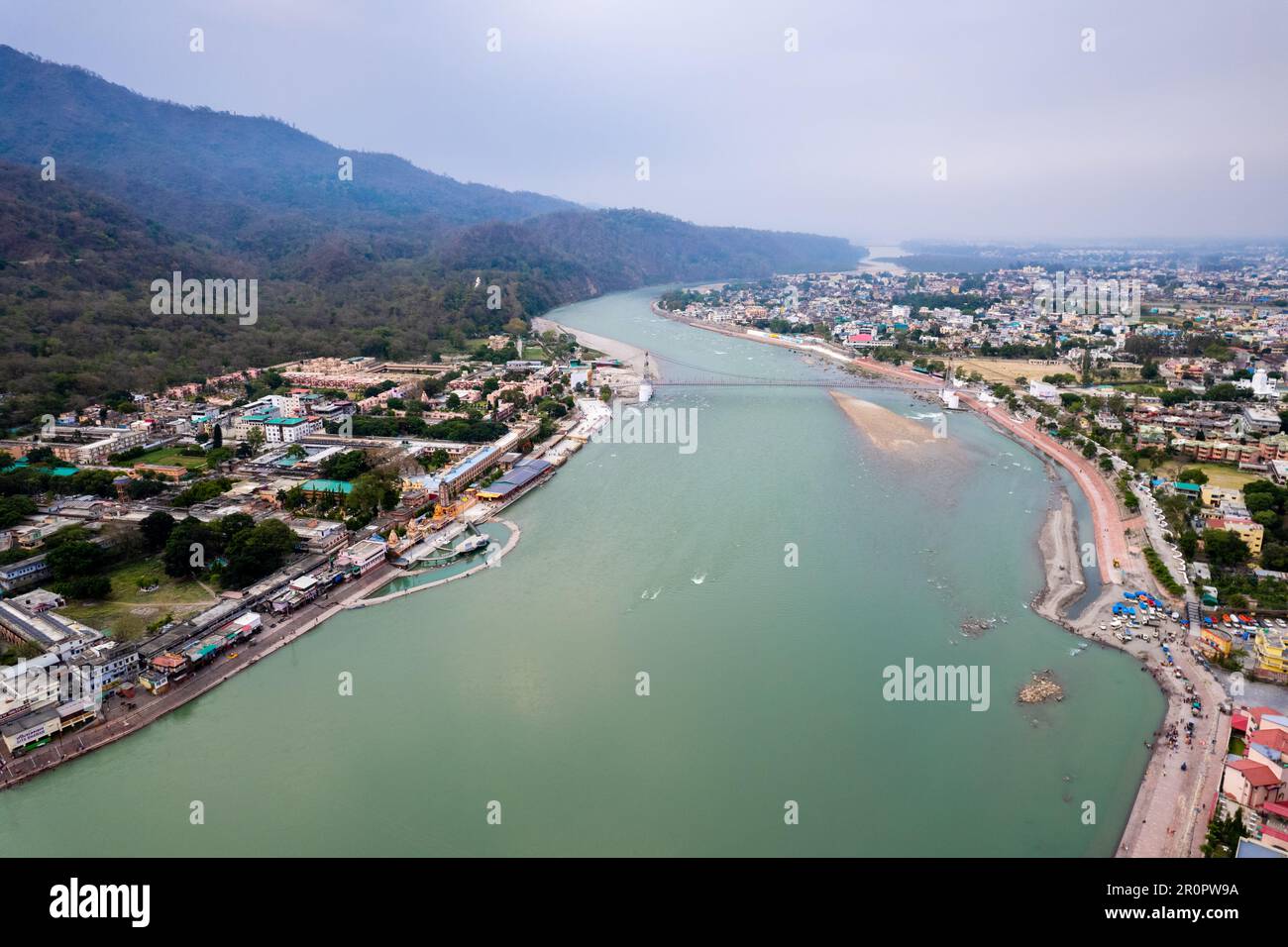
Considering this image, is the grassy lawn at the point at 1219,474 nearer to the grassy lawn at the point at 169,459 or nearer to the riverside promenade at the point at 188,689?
the riverside promenade at the point at 188,689

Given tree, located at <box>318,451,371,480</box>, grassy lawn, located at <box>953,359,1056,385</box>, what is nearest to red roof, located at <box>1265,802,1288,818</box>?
tree, located at <box>318,451,371,480</box>

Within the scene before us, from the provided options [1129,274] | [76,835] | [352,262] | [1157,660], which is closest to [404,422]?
[76,835]

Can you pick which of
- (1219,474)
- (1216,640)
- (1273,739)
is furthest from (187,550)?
(1219,474)

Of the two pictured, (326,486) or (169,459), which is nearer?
(326,486)

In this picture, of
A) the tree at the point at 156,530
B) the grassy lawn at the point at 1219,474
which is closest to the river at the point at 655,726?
the tree at the point at 156,530

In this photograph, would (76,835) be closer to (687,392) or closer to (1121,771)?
(1121,771)

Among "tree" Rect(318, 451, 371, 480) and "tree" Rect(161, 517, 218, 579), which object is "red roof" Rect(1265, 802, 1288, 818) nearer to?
"tree" Rect(161, 517, 218, 579)

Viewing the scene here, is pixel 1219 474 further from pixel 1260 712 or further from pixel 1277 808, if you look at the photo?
pixel 1277 808
